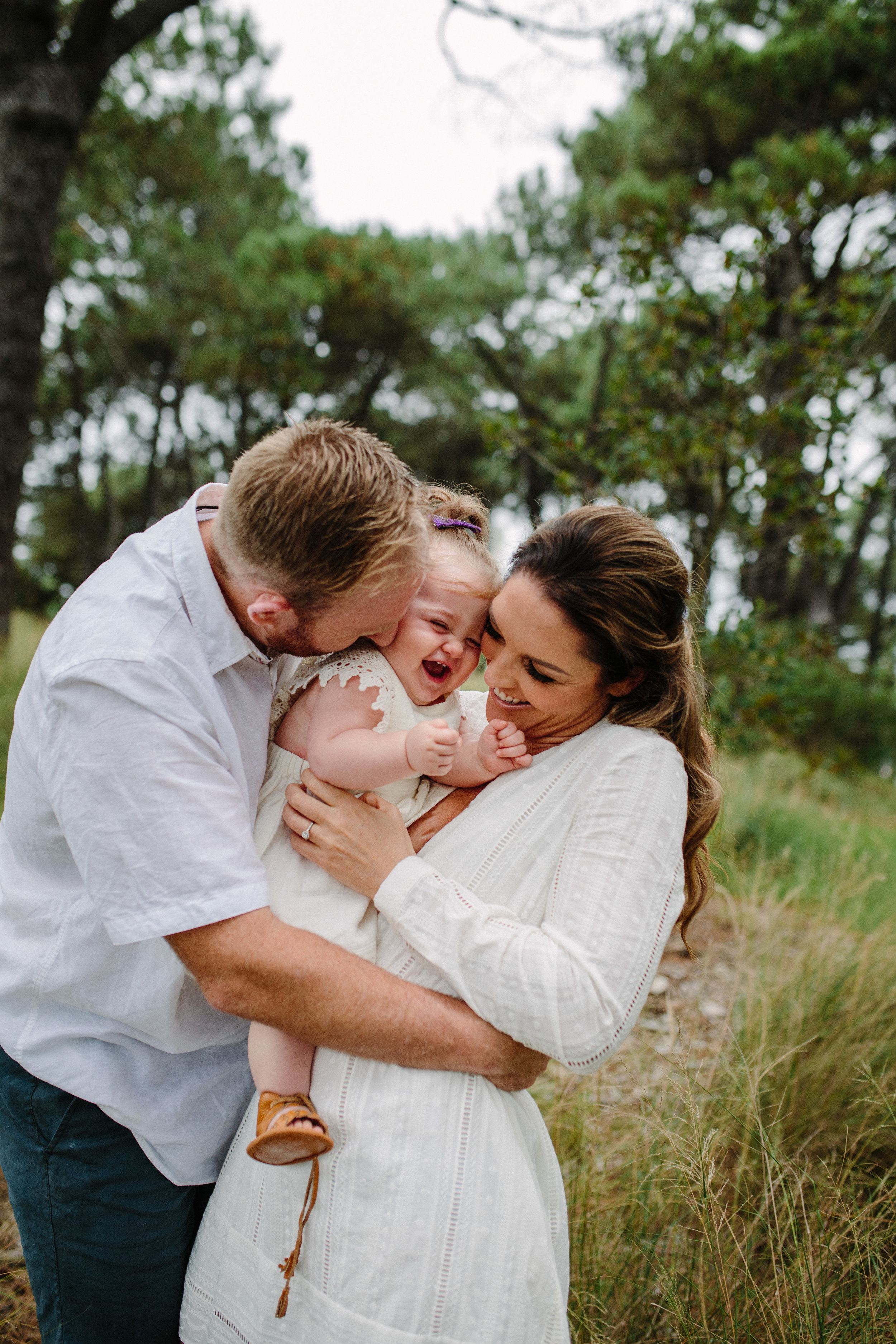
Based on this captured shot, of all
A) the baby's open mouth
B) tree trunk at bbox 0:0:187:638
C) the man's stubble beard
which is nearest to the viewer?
the man's stubble beard

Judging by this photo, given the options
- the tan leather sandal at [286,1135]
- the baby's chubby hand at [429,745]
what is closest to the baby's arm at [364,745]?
the baby's chubby hand at [429,745]

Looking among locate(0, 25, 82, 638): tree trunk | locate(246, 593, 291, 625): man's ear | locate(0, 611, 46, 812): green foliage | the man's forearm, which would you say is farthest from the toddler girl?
locate(0, 25, 82, 638): tree trunk

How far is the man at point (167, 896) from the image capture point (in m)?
1.21

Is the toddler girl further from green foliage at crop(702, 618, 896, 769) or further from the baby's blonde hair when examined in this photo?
green foliage at crop(702, 618, 896, 769)

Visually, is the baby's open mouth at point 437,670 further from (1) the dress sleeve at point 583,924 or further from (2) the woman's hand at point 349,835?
(1) the dress sleeve at point 583,924

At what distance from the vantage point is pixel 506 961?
4.42ft

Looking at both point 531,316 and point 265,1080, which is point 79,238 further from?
point 265,1080

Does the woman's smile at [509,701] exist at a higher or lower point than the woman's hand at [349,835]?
higher

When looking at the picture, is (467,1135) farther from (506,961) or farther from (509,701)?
(509,701)

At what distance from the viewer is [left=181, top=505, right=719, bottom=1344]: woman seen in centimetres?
130

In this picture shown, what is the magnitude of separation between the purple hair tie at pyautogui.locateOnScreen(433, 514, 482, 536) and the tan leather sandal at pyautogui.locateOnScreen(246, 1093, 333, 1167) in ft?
4.34

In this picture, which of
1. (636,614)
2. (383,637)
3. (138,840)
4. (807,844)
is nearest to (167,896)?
(138,840)

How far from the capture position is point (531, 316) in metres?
13.7

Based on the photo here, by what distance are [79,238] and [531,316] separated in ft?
23.9
